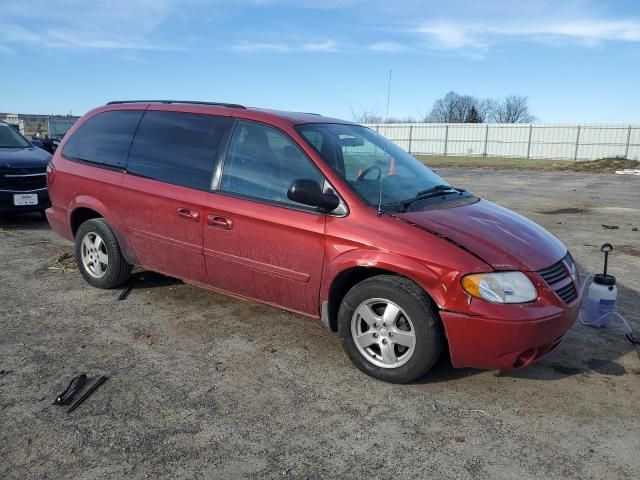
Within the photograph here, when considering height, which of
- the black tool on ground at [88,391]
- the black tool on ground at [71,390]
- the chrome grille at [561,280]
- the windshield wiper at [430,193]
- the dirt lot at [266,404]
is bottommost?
the dirt lot at [266,404]

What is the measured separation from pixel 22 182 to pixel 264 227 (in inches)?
241

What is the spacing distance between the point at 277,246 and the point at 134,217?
1.63 meters

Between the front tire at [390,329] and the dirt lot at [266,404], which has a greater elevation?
the front tire at [390,329]

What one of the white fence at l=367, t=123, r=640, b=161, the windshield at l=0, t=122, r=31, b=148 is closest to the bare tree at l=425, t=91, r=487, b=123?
the white fence at l=367, t=123, r=640, b=161

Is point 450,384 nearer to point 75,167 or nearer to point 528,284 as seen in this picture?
point 528,284

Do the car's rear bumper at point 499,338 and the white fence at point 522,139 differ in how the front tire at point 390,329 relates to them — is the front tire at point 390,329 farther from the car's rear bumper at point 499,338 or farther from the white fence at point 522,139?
the white fence at point 522,139

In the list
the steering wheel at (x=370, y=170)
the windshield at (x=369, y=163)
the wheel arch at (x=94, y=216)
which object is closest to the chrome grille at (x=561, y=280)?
the windshield at (x=369, y=163)

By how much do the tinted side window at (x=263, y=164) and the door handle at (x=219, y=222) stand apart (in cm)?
23

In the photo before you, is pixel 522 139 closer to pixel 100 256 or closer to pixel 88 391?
pixel 100 256

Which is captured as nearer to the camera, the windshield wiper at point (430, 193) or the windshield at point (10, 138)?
the windshield wiper at point (430, 193)

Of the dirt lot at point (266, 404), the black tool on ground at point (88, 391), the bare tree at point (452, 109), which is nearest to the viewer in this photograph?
the dirt lot at point (266, 404)

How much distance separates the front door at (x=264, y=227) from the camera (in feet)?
12.4

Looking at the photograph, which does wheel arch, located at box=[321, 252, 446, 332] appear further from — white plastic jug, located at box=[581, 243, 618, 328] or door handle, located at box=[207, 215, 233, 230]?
white plastic jug, located at box=[581, 243, 618, 328]

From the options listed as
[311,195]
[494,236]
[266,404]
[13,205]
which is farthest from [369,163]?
[13,205]
